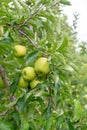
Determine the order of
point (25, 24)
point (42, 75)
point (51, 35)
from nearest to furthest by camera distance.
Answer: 1. point (42, 75)
2. point (25, 24)
3. point (51, 35)

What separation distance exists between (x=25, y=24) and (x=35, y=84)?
27cm

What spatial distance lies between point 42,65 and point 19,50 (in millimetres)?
159

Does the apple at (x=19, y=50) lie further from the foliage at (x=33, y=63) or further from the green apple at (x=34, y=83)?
the green apple at (x=34, y=83)

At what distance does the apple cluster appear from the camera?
1.42 m

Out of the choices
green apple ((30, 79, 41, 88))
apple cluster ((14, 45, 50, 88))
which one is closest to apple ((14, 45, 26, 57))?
apple cluster ((14, 45, 50, 88))

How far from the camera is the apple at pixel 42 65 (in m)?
1.41

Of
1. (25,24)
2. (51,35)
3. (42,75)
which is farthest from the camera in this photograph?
(51,35)

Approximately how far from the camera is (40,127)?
1785 mm

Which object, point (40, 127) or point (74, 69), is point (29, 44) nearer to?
point (74, 69)

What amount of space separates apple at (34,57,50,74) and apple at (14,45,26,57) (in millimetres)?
93

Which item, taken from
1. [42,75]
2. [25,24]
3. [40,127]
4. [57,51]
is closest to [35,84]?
[42,75]

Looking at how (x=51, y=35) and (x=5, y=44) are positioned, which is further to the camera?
(x=51, y=35)

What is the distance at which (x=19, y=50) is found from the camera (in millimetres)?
1514

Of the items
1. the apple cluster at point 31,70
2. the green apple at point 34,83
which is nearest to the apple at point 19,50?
the apple cluster at point 31,70
